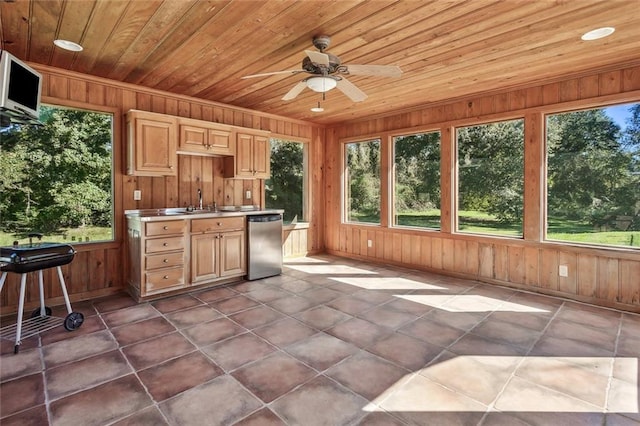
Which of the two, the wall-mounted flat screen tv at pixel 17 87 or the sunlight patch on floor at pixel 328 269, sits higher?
the wall-mounted flat screen tv at pixel 17 87

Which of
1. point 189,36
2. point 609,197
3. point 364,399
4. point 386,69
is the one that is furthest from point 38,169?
point 609,197

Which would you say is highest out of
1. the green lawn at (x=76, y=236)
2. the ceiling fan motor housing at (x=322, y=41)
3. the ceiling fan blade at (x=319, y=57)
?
the ceiling fan motor housing at (x=322, y=41)

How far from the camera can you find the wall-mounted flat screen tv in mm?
2400

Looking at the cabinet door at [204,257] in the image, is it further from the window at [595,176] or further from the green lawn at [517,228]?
the window at [595,176]

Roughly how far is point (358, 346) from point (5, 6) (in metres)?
3.61

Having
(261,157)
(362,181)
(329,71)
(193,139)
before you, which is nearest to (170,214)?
(193,139)

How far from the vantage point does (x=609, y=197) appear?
3.56m

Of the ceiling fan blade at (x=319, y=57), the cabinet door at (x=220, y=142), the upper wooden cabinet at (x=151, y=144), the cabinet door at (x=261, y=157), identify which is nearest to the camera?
the ceiling fan blade at (x=319, y=57)

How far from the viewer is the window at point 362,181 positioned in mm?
5766

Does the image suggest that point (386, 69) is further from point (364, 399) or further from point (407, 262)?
point (407, 262)

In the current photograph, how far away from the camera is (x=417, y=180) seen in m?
5.21

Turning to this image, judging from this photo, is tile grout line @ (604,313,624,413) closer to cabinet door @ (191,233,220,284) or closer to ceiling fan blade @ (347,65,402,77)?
ceiling fan blade @ (347,65,402,77)

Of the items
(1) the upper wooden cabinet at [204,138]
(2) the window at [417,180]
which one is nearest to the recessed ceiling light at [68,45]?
(1) the upper wooden cabinet at [204,138]

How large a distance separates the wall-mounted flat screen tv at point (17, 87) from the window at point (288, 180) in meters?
3.18
